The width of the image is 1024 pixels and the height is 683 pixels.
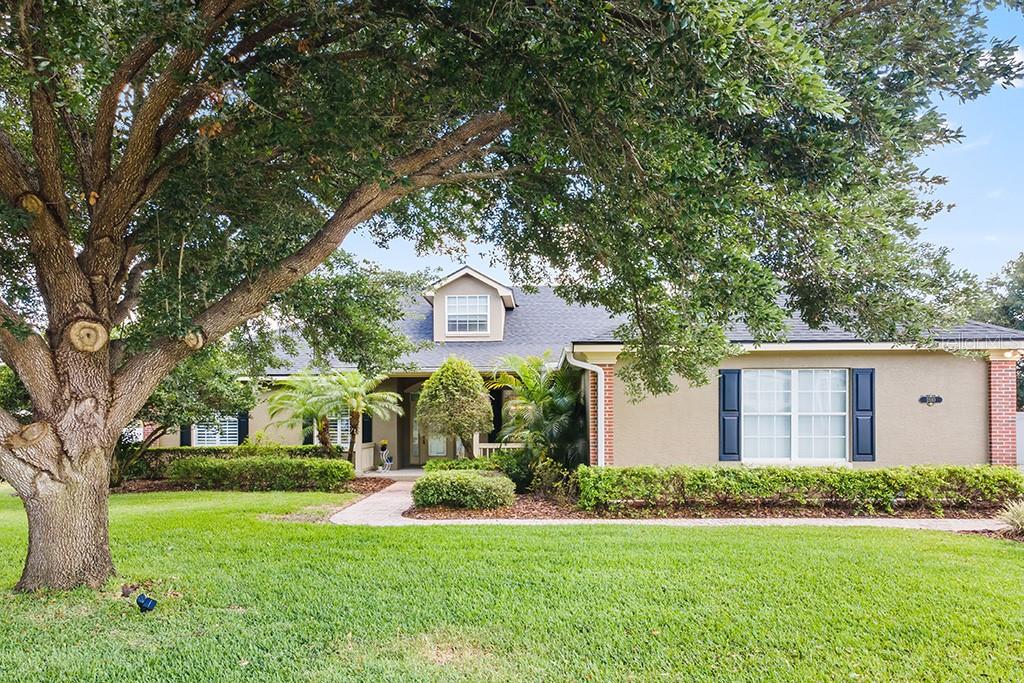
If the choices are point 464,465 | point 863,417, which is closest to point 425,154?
point 464,465

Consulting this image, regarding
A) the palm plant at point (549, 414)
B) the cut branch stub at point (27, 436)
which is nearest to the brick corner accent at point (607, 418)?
the palm plant at point (549, 414)

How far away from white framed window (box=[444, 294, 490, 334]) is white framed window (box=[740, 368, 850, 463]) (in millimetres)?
8894

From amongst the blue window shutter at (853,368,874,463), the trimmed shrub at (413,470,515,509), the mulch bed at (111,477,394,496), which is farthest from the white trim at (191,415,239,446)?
the blue window shutter at (853,368,874,463)

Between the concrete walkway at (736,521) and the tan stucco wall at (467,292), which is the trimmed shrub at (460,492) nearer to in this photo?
the concrete walkway at (736,521)

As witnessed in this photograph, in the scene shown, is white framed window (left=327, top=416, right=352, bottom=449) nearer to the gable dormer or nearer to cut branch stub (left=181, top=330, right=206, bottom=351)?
the gable dormer

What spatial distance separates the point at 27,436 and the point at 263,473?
9.34 m

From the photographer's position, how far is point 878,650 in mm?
4750

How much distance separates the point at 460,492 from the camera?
1091 cm

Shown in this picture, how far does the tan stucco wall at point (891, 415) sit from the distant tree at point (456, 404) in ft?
12.8

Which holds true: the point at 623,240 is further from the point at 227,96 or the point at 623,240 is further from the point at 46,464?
the point at 46,464

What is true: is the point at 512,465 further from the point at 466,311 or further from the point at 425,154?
the point at 425,154

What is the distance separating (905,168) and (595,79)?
3.04m

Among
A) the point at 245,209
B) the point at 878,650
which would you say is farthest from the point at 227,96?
Answer: the point at 878,650

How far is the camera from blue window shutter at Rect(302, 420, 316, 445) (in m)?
17.3
